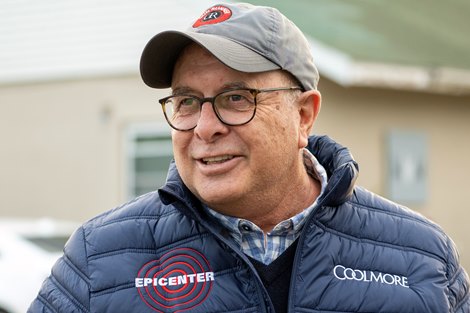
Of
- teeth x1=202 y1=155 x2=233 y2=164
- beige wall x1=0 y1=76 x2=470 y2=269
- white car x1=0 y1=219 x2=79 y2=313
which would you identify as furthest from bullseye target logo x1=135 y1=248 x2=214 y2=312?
beige wall x1=0 y1=76 x2=470 y2=269

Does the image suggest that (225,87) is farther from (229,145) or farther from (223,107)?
(229,145)

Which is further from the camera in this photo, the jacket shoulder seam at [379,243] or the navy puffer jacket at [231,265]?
the jacket shoulder seam at [379,243]

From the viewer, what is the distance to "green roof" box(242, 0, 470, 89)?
1101cm

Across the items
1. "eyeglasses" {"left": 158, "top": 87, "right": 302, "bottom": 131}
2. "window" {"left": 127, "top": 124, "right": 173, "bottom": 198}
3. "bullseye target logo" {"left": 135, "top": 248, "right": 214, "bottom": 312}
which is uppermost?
"eyeglasses" {"left": 158, "top": 87, "right": 302, "bottom": 131}

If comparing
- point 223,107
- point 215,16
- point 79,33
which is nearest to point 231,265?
point 223,107

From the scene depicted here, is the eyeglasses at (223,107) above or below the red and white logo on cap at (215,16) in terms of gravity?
below

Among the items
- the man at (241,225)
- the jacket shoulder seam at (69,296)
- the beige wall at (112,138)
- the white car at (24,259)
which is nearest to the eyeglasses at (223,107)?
the man at (241,225)

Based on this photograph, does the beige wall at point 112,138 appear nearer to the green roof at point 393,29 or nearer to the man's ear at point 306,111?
the green roof at point 393,29

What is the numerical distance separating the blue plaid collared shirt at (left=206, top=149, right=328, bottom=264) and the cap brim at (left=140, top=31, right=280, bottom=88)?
464 millimetres

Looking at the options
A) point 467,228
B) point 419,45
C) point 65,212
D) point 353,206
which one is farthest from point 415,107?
point 353,206

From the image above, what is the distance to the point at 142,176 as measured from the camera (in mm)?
12852

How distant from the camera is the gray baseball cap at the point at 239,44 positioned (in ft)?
9.02

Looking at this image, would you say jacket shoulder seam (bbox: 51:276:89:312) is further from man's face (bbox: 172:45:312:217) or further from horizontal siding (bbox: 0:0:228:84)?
horizontal siding (bbox: 0:0:228:84)

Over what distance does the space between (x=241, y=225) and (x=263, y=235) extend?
0.08 m
